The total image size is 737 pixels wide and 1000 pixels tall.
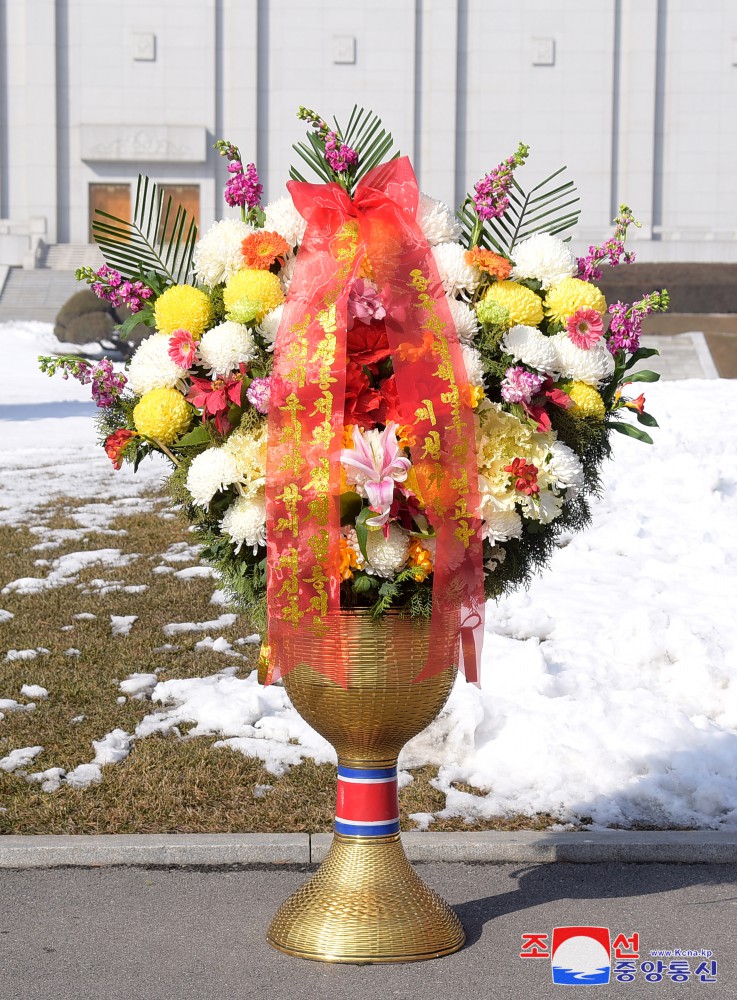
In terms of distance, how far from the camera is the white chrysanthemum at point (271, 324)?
12.7ft

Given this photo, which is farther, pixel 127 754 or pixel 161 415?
pixel 127 754

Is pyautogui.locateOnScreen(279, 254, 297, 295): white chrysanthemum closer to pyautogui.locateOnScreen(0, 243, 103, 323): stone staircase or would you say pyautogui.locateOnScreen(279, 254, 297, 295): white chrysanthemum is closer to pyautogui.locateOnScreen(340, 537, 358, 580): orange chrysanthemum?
pyautogui.locateOnScreen(340, 537, 358, 580): orange chrysanthemum

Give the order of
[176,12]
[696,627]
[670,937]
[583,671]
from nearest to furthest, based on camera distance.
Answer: [670,937] → [583,671] → [696,627] → [176,12]

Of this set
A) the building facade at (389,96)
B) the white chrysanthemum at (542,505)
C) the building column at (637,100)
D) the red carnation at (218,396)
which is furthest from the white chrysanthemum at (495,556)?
the building column at (637,100)

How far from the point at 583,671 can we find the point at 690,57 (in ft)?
115

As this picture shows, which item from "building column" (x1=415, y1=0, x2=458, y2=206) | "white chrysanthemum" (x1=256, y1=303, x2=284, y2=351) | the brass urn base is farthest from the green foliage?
"building column" (x1=415, y1=0, x2=458, y2=206)

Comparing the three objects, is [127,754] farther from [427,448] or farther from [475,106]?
[475,106]

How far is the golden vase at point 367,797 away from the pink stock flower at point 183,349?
2.98ft

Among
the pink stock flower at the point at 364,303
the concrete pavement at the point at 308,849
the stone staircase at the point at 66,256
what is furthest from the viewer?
the stone staircase at the point at 66,256

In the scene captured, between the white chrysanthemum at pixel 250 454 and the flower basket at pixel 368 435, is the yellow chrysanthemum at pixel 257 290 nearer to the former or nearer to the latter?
the flower basket at pixel 368 435

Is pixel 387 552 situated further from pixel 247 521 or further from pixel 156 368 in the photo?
pixel 156 368

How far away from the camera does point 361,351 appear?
3816 millimetres

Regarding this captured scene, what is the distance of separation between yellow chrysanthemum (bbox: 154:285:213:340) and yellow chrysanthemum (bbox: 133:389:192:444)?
0.67 ft

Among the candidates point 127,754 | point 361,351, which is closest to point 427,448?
point 361,351
